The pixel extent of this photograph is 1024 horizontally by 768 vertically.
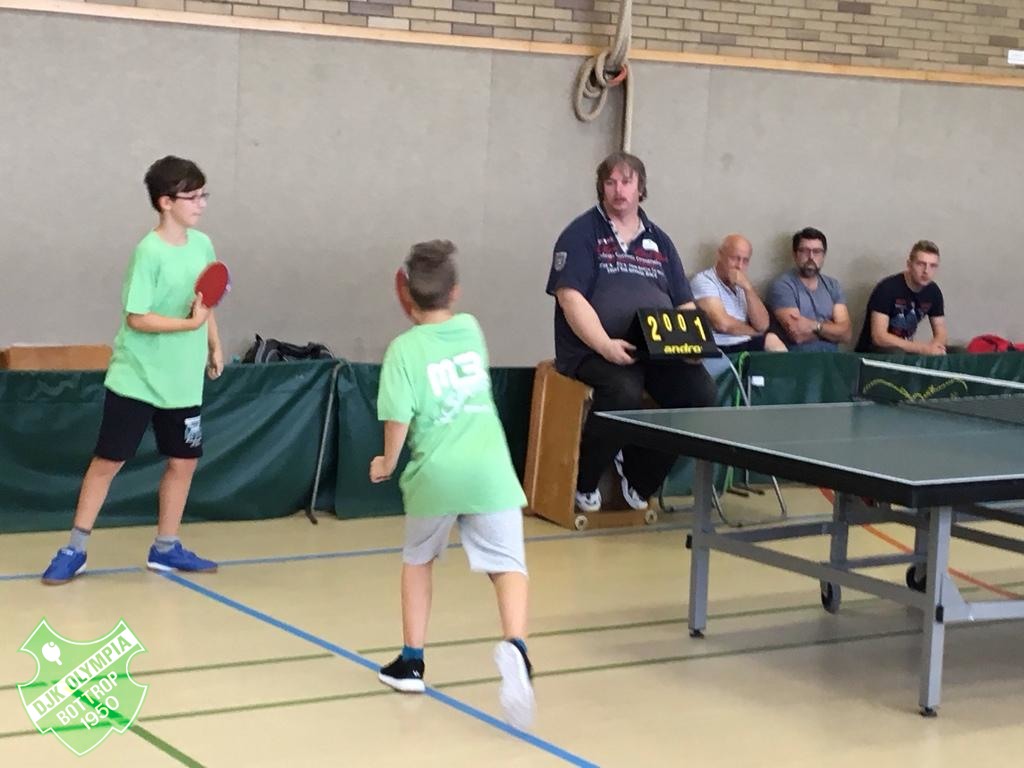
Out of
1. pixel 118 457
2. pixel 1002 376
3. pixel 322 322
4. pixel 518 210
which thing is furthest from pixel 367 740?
pixel 1002 376

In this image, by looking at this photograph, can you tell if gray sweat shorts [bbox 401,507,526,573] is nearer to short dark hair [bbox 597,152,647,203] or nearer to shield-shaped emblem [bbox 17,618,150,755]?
shield-shaped emblem [bbox 17,618,150,755]

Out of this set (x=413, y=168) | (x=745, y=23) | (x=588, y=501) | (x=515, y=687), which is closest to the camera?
(x=515, y=687)

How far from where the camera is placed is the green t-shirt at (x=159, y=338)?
6352mm

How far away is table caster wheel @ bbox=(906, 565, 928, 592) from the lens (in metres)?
6.63

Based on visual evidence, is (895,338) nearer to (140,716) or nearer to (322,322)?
Answer: (322,322)

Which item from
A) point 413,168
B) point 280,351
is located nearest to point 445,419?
point 280,351

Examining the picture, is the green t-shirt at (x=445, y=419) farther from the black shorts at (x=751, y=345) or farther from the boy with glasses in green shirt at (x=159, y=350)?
the black shorts at (x=751, y=345)

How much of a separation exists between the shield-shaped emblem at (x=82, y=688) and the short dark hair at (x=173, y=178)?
5.62ft

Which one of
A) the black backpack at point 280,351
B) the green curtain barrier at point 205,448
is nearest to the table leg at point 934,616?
the green curtain barrier at point 205,448

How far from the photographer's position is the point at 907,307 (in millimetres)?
11273

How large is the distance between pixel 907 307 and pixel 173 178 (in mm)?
6443

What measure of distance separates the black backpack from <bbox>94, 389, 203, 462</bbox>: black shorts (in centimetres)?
262

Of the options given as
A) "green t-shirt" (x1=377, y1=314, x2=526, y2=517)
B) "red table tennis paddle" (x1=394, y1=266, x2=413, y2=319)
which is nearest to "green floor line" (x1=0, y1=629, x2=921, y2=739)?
"green t-shirt" (x1=377, y1=314, x2=526, y2=517)

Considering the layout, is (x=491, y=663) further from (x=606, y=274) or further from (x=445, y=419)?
(x=606, y=274)
